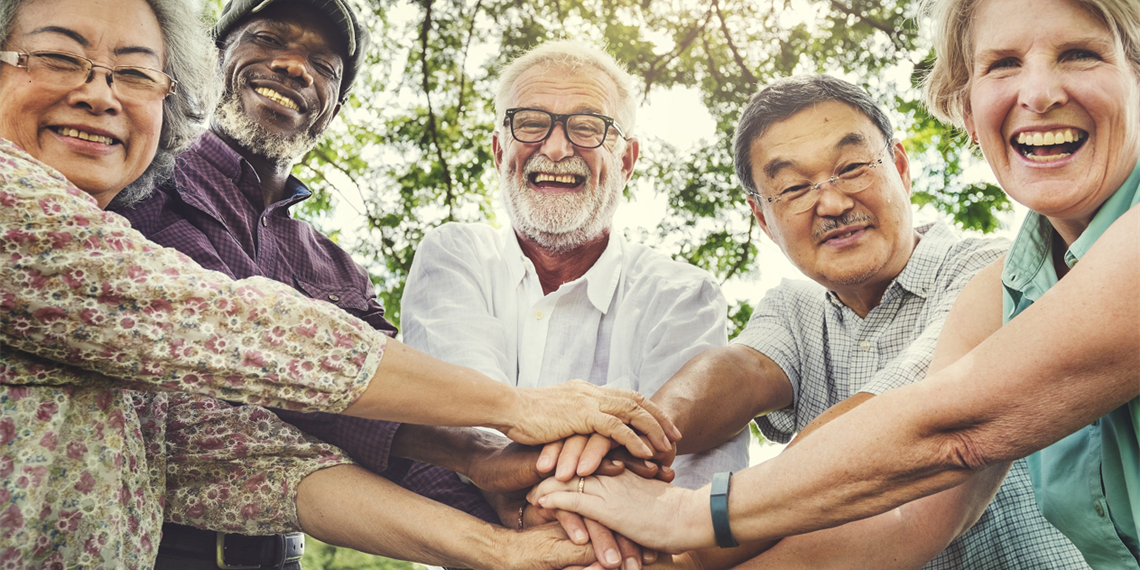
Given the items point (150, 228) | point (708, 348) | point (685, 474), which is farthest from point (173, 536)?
point (708, 348)

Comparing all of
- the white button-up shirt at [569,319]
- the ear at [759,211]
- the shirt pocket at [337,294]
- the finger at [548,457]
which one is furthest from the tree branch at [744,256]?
the finger at [548,457]

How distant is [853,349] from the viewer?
281 centimetres

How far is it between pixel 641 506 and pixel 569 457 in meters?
0.24

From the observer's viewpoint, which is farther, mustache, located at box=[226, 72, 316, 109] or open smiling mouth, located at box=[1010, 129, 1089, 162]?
mustache, located at box=[226, 72, 316, 109]

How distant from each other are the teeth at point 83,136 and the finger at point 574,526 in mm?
1564

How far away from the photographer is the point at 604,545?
217 centimetres

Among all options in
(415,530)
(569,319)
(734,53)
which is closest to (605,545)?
(415,530)

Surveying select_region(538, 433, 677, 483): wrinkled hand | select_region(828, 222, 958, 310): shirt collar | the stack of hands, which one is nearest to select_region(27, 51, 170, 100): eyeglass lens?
the stack of hands

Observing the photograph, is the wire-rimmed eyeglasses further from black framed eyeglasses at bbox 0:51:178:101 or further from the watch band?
black framed eyeglasses at bbox 0:51:178:101

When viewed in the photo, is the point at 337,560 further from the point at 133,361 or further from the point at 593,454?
the point at 133,361

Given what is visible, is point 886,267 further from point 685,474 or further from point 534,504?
point 534,504

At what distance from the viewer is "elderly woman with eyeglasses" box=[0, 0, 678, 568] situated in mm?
1604

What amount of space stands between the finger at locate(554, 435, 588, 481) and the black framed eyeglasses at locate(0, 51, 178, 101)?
4.90 ft

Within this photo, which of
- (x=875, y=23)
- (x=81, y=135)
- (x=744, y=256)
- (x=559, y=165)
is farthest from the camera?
(x=744, y=256)
